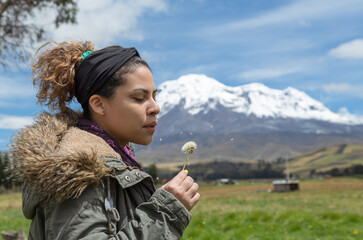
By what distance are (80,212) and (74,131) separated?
43 cm

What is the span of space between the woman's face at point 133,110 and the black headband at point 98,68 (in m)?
0.08

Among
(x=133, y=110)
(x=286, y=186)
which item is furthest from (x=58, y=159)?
(x=286, y=186)

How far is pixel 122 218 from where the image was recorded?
5.46ft

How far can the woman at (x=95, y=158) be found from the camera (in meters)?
1.58

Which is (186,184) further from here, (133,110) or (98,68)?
(98,68)

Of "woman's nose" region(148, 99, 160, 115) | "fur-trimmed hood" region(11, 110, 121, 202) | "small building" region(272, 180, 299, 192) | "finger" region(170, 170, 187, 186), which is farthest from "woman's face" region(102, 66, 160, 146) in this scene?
"small building" region(272, 180, 299, 192)

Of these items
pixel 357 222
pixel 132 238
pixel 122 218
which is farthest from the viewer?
pixel 357 222

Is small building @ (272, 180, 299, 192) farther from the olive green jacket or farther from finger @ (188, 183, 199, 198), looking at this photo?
the olive green jacket

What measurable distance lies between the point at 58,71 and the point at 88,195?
0.73 meters

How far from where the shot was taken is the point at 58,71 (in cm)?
203

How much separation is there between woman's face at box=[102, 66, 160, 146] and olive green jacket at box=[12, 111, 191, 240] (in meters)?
0.14

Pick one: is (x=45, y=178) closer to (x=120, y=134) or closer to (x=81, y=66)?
(x=120, y=134)

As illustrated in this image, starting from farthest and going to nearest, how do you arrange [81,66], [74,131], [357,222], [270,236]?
[357,222], [270,236], [81,66], [74,131]

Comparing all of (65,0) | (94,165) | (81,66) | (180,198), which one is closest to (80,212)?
(94,165)
